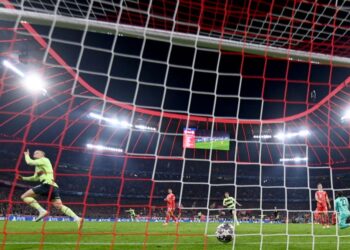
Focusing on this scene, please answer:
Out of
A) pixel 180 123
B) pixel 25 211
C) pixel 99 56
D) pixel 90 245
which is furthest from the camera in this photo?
pixel 180 123

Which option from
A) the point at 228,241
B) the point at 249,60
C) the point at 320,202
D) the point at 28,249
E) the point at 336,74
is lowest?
the point at 28,249

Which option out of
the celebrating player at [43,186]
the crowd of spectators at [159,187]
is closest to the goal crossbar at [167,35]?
the celebrating player at [43,186]

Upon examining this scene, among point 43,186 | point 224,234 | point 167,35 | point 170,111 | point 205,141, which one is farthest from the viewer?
point 205,141

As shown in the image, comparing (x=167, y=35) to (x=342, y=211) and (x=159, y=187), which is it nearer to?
(x=342, y=211)

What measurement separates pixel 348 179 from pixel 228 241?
30319 millimetres

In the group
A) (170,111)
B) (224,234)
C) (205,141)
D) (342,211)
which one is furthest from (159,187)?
(170,111)

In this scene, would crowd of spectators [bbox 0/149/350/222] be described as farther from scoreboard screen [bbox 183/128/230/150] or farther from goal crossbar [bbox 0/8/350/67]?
goal crossbar [bbox 0/8/350/67]

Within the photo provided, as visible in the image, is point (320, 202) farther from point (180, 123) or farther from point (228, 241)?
point (180, 123)

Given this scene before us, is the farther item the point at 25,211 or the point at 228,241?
the point at 25,211

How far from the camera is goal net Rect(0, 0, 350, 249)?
223 inches

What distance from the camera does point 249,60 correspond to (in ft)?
33.3

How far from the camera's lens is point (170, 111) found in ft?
16.9

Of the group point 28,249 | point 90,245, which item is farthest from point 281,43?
point 28,249

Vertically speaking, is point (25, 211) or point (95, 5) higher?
point (95, 5)
